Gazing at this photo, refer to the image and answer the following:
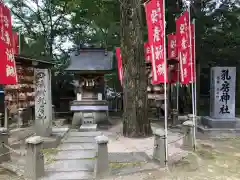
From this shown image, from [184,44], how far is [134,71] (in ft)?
7.04

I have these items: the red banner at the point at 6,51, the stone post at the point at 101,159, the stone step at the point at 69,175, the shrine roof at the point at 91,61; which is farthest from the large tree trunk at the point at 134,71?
the red banner at the point at 6,51

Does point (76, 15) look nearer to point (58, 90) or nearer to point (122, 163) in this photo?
point (58, 90)

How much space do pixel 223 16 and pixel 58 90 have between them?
44.1 feet

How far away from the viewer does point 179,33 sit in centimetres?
899

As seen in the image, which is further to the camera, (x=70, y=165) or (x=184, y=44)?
(x=184, y=44)

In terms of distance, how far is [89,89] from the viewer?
44.9 feet

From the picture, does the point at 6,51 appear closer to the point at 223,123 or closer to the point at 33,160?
the point at 33,160

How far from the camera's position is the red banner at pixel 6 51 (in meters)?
6.17

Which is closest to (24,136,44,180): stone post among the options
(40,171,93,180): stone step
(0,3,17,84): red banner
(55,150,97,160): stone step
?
(40,171,93,180): stone step

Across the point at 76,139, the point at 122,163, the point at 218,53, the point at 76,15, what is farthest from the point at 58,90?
the point at 122,163

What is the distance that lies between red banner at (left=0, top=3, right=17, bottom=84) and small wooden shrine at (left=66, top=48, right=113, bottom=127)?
6142 mm

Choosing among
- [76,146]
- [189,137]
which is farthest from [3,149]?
[189,137]

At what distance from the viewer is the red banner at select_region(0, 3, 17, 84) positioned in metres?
6.17

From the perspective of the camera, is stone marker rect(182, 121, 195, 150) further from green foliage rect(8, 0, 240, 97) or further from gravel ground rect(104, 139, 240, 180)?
green foliage rect(8, 0, 240, 97)
